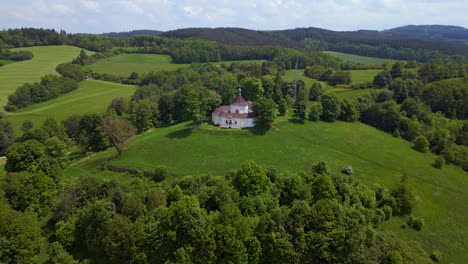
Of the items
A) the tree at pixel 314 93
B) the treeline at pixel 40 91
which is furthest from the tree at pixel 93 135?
the tree at pixel 314 93

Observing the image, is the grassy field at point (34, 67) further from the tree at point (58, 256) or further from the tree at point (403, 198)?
the tree at point (403, 198)

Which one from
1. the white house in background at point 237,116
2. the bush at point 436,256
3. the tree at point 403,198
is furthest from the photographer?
the white house in background at point 237,116

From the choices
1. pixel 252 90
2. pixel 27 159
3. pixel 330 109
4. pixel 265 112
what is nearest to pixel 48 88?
pixel 27 159

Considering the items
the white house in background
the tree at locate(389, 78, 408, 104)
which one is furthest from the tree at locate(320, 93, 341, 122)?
the tree at locate(389, 78, 408, 104)

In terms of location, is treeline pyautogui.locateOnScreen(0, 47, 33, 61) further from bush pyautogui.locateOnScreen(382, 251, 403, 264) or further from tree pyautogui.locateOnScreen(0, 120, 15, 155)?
bush pyautogui.locateOnScreen(382, 251, 403, 264)

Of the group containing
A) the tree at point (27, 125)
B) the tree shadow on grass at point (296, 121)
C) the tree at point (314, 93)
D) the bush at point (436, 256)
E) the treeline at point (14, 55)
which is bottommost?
the bush at point (436, 256)

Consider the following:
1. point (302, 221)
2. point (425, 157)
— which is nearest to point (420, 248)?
point (302, 221)

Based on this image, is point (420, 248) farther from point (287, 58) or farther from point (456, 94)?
point (287, 58)
